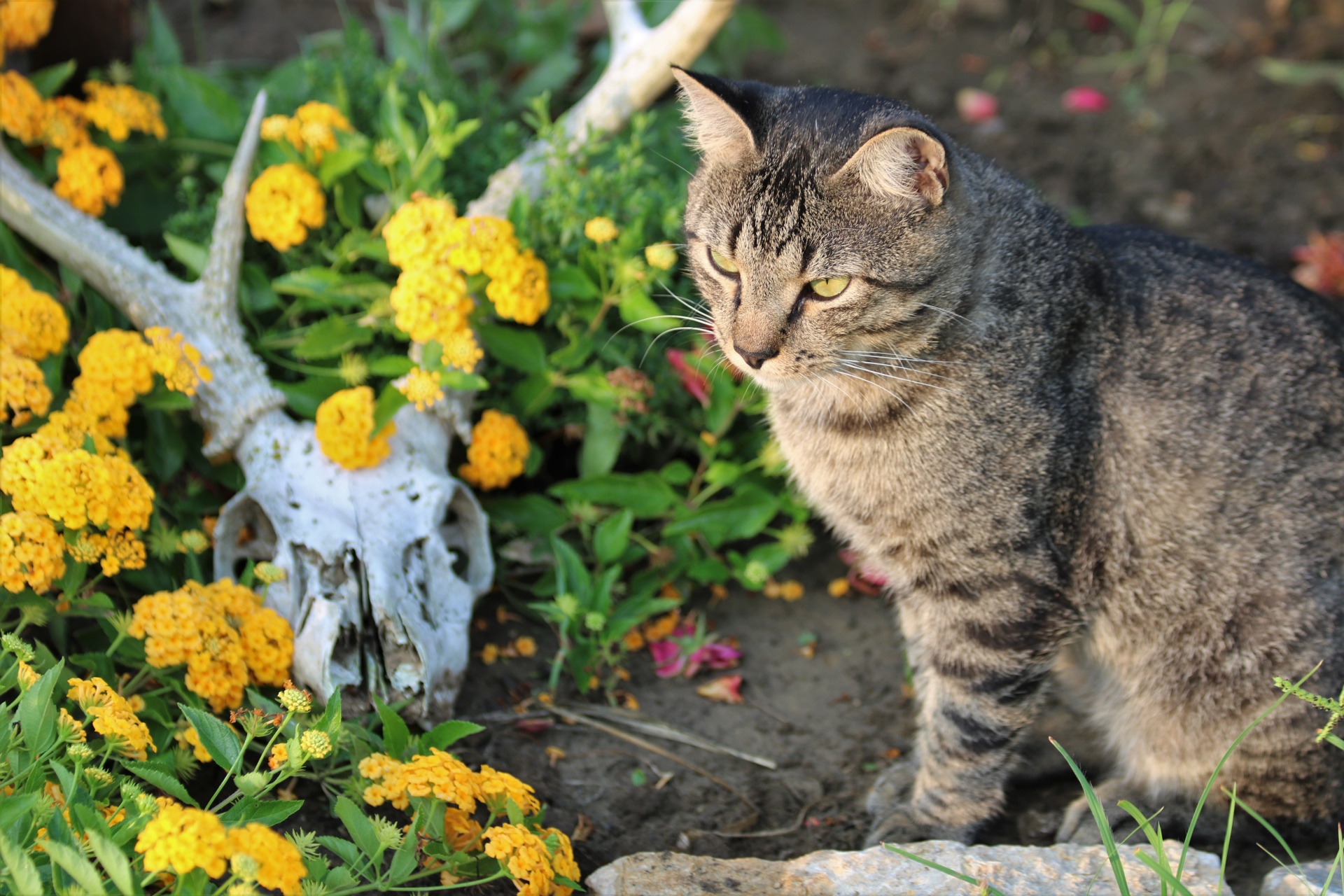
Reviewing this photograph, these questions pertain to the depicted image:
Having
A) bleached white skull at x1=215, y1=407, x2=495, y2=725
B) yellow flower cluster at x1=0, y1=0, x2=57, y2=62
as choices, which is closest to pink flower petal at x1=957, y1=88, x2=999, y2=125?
bleached white skull at x1=215, y1=407, x2=495, y2=725

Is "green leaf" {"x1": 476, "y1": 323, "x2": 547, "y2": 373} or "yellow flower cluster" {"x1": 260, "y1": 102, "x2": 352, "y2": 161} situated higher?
"yellow flower cluster" {"x1": 260, "y1": 102, "x2": 352, "y2": 161}

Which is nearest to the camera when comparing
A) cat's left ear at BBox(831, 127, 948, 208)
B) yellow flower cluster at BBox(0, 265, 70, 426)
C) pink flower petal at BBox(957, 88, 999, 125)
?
cat's left ear at BBox(831, 127, 948, 208)

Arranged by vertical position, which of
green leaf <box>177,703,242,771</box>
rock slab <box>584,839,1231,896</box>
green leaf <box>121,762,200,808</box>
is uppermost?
green leaf <box>177,703,242,771</box>

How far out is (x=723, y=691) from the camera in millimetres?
3174

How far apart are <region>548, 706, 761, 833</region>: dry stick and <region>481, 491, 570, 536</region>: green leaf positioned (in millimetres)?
547

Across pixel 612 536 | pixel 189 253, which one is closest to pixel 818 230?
pixel 612 536

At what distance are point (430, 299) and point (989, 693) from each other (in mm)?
1672

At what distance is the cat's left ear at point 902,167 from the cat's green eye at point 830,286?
199mm

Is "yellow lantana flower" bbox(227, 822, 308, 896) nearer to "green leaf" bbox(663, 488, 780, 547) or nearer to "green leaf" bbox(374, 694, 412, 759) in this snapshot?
"green leaf" bbox(374, 694, 412, 759)

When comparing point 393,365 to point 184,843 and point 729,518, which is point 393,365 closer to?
point 729,518

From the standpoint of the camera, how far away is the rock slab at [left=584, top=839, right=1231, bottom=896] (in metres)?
2.30

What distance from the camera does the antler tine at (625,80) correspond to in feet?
10.9

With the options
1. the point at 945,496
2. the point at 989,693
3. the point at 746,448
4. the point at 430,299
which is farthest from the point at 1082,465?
the point at 430,299

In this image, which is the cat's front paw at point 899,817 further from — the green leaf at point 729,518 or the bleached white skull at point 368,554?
the bleached white skull at point 368,554
